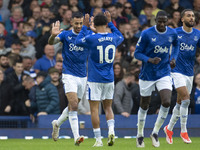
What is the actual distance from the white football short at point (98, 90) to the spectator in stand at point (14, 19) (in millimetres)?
9476

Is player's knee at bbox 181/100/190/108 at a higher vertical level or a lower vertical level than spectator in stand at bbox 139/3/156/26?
lower

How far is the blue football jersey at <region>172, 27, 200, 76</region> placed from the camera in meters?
13.3

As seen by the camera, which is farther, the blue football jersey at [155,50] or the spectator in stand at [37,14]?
the spectator in stand at [37,14]

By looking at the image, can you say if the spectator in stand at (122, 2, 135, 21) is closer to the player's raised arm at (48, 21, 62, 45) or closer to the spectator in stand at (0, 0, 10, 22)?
the spectator in stand at (0, 0, 10, 22)

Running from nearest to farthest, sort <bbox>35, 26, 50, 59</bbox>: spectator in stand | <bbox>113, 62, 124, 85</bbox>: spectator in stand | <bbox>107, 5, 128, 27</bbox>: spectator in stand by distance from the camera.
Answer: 1. <bbox>113, 62, 124, 85</bbox>: spectator in stand
2. <bbox>35, 26, 50, 59</bbox>: spectator in stand
3. <bbox>107, 5, 128, 27</bbox>: spectator in stand

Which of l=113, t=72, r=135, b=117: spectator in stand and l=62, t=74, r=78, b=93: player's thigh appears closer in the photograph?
l=62, t=74, r=78, b=93: player's thigh

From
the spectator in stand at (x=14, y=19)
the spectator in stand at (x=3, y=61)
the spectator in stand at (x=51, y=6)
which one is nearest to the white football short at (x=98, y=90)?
the spectator in stand at (x=3, y=61)

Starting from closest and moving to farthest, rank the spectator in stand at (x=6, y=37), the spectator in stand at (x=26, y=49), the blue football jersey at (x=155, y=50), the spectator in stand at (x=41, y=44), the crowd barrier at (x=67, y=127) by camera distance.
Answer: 1. the blue football jersey at (x=155, y=50)
2. the crowd barrier at (x=67, y=127)
3. the spectator in stand at (x=26, y=49)
4. the spectator in stand at (x=41, y=44)
5. the spectator in stand at (x=6, y=37)

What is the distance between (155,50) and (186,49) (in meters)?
1.56

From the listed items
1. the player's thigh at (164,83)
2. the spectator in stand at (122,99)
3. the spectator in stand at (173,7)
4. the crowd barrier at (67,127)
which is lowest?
the crowd barrier at (67,127)

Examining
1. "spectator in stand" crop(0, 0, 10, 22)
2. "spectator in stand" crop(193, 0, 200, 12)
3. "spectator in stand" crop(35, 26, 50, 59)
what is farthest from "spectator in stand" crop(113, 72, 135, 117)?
"spectator in stand" crop(0, 0, 10, 22)

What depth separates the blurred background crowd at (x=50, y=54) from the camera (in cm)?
1675

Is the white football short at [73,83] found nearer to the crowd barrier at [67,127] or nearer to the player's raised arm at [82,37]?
the player's raised arm at [82,37]

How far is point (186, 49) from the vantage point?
43.7ft
